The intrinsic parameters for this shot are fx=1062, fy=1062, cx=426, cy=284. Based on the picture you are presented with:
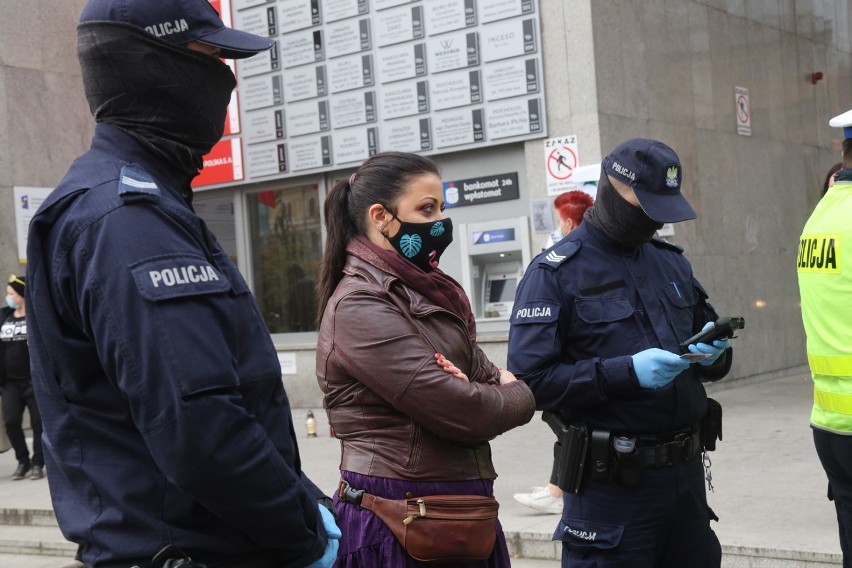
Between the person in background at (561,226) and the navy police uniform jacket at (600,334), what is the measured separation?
2600 millimetres

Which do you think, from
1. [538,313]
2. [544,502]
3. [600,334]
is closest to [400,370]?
[538,313]

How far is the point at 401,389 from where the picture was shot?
2898mm

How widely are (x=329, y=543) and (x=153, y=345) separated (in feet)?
2.06

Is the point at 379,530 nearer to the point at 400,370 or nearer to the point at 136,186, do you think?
the point at 400,370

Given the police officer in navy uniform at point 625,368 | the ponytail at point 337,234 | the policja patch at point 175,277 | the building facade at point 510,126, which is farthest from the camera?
the building facade at point 510,126

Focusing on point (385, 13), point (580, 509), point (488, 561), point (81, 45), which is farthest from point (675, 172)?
point (385, 13)

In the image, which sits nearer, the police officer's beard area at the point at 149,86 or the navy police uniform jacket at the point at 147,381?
the navy police uniform jacket at the point at 147,381

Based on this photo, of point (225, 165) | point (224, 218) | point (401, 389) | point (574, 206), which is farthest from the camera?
point (224, 218)

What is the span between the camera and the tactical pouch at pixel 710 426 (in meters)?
3.72

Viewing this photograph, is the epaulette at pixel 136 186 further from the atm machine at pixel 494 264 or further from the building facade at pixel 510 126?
the atm machine at pixel 494 264

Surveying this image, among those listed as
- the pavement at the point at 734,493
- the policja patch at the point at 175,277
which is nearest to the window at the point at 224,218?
the pavement at the point at 734,493

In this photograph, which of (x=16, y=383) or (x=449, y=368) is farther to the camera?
(x=16, y=383)

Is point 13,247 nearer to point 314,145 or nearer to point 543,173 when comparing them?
point 314,145

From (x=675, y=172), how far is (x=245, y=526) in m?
2.28
